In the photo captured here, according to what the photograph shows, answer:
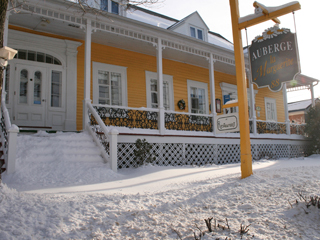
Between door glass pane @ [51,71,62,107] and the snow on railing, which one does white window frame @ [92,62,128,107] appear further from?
the snow on railing

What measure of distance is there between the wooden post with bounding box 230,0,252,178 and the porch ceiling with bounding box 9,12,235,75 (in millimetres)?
5179

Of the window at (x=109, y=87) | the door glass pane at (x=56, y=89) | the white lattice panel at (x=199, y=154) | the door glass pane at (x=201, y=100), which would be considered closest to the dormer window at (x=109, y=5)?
the window at (x=109, y=87)

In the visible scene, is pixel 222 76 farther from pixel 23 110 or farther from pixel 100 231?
pixel 100 231

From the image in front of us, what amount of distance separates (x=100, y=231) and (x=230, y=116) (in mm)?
3360

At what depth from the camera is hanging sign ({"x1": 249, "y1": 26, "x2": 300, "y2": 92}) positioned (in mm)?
4738

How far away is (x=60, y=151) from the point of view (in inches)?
258

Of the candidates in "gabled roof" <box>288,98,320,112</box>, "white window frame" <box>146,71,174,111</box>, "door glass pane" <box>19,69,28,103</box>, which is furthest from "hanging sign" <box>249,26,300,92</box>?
"gabled roof" <box>288,98,320,112</box>

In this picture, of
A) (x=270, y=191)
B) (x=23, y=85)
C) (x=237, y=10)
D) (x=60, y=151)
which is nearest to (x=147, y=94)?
(x=23, y=85)

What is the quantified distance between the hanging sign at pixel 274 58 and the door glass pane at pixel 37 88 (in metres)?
7.14

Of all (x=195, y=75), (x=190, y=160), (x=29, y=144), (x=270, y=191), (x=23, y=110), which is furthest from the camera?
(x=195, y=75)

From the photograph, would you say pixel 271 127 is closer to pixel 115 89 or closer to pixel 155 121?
pixel 155 121

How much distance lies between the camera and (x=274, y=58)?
486 centimetres

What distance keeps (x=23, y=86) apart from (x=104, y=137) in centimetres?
387

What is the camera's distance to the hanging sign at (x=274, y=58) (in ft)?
15.5
